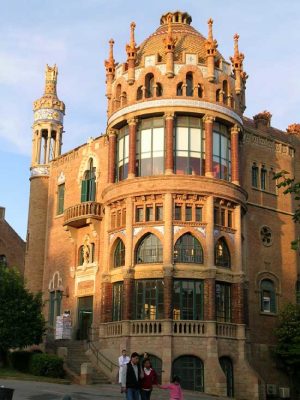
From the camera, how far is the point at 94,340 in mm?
36938

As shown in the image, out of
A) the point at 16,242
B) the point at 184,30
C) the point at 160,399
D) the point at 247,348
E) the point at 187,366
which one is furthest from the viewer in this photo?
the point at 16,242

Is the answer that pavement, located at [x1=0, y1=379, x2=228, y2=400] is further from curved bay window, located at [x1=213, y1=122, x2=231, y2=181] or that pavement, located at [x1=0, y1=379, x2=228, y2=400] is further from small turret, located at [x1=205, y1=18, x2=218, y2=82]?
small turret, located at [x1=205, y1=18, x2=218, y2=82]

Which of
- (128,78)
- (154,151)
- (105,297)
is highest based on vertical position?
(128,78)

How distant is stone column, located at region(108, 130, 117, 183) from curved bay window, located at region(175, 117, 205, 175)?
13.6 ft

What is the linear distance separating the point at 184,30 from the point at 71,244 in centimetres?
1511

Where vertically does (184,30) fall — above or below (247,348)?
above

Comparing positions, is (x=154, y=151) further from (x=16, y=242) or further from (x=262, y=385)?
(x=16, y=242)

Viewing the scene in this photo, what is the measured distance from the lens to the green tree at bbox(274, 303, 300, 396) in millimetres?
36500

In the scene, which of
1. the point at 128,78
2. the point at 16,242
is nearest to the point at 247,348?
the point at 128,78

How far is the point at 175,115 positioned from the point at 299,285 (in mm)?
13932

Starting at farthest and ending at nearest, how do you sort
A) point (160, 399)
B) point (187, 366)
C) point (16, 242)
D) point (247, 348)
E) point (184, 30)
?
1. point (16, 242)
2. point (184, 30)
3. point (247, 348)
4. point (187, 366)
5. point (160, 399)

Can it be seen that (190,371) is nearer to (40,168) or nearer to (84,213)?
(84,213)

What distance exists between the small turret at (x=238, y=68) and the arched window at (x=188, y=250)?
984 centimetres

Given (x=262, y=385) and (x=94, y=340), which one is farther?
(x=94, y=340)
